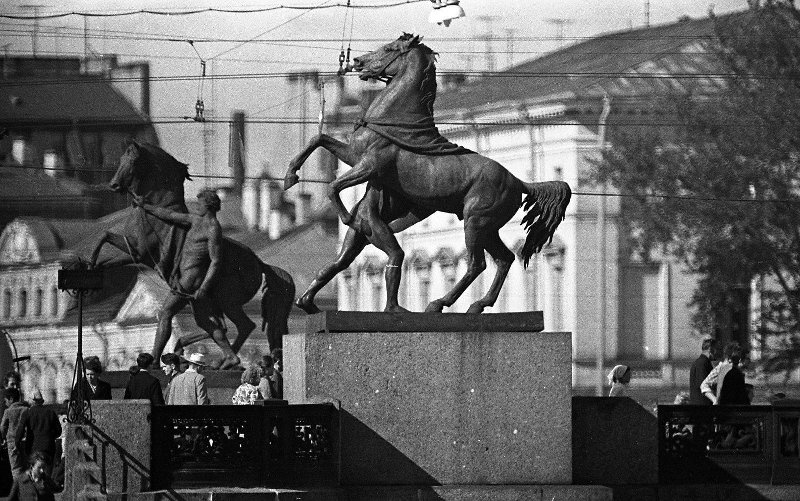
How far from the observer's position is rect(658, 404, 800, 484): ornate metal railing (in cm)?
2080

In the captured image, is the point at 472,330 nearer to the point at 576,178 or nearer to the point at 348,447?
the point at 348,447

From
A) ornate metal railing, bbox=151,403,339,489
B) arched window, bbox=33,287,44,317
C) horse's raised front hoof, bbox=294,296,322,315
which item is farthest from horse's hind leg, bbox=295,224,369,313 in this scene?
arched window, bbox=33,287,44,317

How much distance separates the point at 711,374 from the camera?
81.5ft

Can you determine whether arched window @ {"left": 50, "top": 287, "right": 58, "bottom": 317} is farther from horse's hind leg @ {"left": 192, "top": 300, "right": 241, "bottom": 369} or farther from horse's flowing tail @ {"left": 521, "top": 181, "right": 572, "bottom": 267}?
horse's flowing tail @ {"left": 521, "top": 181, "right": 572, "bottom": 267}

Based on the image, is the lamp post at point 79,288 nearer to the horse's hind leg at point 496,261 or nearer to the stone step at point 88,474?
the stone step at point 88,474

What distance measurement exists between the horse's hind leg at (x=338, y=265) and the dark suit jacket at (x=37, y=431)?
10.6 ft

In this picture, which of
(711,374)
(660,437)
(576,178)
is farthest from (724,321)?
(660,437)

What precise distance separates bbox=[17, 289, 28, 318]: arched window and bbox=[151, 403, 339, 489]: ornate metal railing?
74.6m

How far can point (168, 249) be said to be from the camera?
1228 inches

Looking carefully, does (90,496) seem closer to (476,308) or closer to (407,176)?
(476,308)

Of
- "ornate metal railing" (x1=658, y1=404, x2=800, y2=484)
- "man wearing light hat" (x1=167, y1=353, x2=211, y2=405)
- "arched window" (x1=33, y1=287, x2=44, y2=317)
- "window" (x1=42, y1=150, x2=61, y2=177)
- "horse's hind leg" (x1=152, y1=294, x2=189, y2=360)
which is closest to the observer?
"ornate metal railing" (x1=658, y1=404, x2=800, y2=484)

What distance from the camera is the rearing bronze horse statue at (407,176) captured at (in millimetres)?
20688

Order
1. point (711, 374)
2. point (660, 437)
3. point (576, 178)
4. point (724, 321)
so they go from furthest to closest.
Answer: point (576, 178) → point (724, 321) → point (711, 374) → point (660, 437)

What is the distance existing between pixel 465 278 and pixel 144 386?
3110mm
